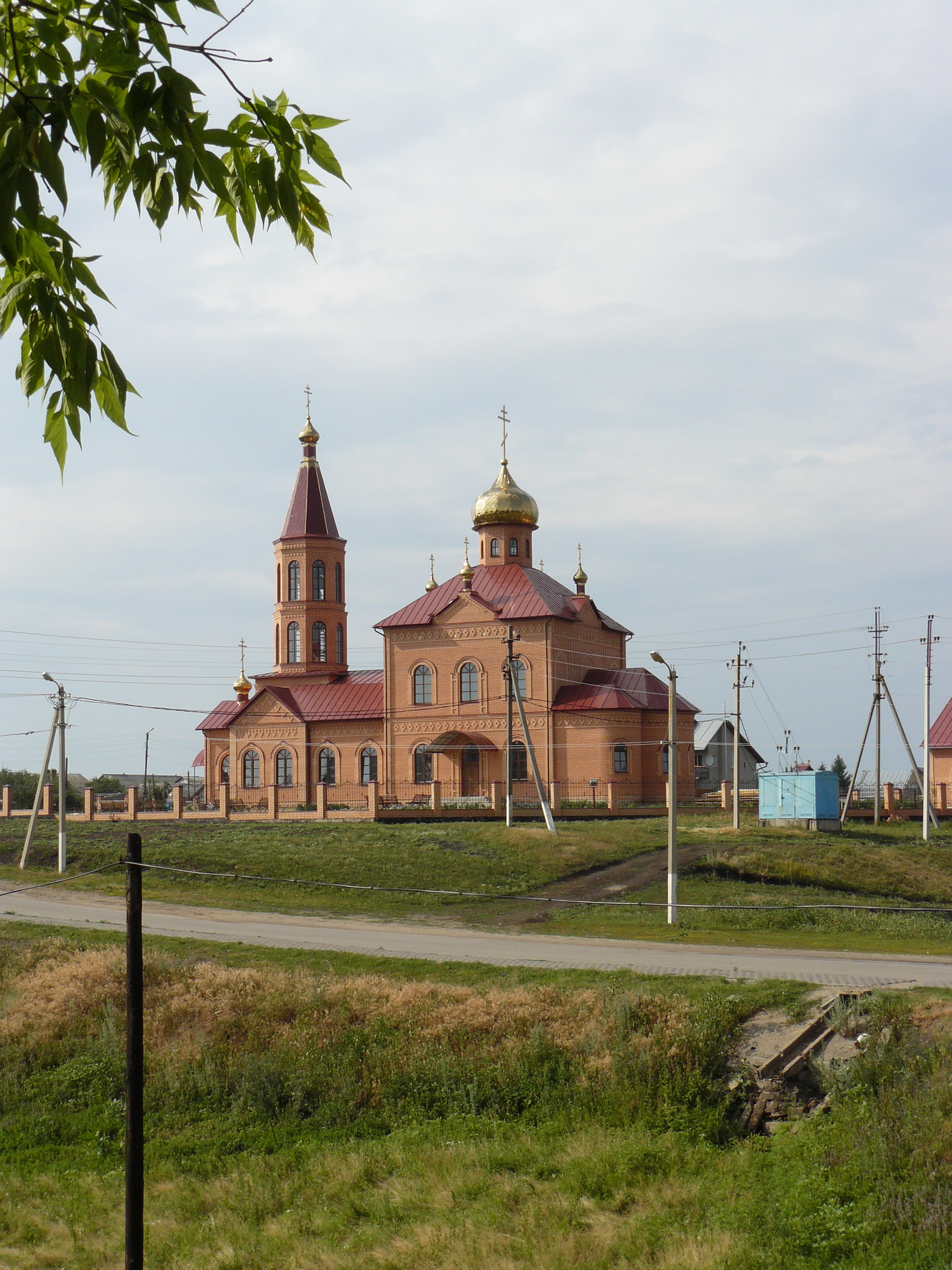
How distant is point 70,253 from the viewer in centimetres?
325

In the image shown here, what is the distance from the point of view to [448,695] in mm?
47969

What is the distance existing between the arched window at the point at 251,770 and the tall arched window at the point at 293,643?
5.08 meters

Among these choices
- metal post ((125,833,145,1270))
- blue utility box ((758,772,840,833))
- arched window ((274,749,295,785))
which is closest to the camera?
metal post ((125,833,145,1270))

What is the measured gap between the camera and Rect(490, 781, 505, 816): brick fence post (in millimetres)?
41062

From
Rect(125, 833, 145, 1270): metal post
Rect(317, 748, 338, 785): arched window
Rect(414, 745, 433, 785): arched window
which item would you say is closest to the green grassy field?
Rect(414, 745, 433, 785): arched window

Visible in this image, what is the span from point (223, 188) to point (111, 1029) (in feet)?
50.4

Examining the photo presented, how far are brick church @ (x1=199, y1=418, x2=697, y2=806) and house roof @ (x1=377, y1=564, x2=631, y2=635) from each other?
8 centimetres

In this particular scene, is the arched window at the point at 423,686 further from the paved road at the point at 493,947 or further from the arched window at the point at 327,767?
the paved road at the point at 493,947

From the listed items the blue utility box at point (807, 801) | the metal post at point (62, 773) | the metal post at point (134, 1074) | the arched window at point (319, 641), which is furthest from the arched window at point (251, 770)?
the metal post at point (134, 1074)

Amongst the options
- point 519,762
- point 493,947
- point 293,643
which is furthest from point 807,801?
point 293,643

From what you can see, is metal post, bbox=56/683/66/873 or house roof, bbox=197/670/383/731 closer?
metal post, bbox=56/683/66/873

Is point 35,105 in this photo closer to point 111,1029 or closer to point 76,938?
point 111,1029

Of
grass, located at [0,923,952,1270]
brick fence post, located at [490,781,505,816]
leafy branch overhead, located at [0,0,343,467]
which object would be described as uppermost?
leafy branch overhead, located at [0,0,343,467]

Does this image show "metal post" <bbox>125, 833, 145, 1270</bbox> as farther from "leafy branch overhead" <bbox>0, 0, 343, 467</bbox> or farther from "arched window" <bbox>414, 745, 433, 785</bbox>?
"arched window" <bbox>414, 745, 433, 785</bbox>
